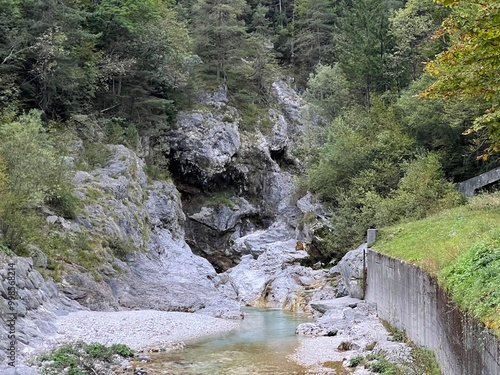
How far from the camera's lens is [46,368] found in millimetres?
10516

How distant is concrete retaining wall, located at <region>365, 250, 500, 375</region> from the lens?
6.57 meters

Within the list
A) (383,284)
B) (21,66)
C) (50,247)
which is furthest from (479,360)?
(21,66)

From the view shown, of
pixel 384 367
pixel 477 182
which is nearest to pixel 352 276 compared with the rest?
pixel 477 182

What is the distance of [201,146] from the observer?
40031mm

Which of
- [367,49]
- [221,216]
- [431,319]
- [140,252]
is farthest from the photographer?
[221,216]

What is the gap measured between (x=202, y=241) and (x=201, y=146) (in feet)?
25.0

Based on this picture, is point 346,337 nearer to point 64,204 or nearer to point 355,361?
point 355,361

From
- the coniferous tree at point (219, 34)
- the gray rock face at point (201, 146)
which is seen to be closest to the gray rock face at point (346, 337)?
the gray rock face at point (201, 146)

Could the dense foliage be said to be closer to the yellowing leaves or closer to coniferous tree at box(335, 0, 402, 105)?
coniferous tree at box(335, 0, 402, 105)

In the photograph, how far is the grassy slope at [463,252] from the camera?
6.87m

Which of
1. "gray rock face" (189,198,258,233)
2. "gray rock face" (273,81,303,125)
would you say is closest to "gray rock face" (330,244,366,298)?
"gray rock face" (189,198,258,233)

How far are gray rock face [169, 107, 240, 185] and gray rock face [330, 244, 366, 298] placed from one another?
17.5 m

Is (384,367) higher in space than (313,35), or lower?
lower

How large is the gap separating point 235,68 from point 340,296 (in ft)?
89.3
